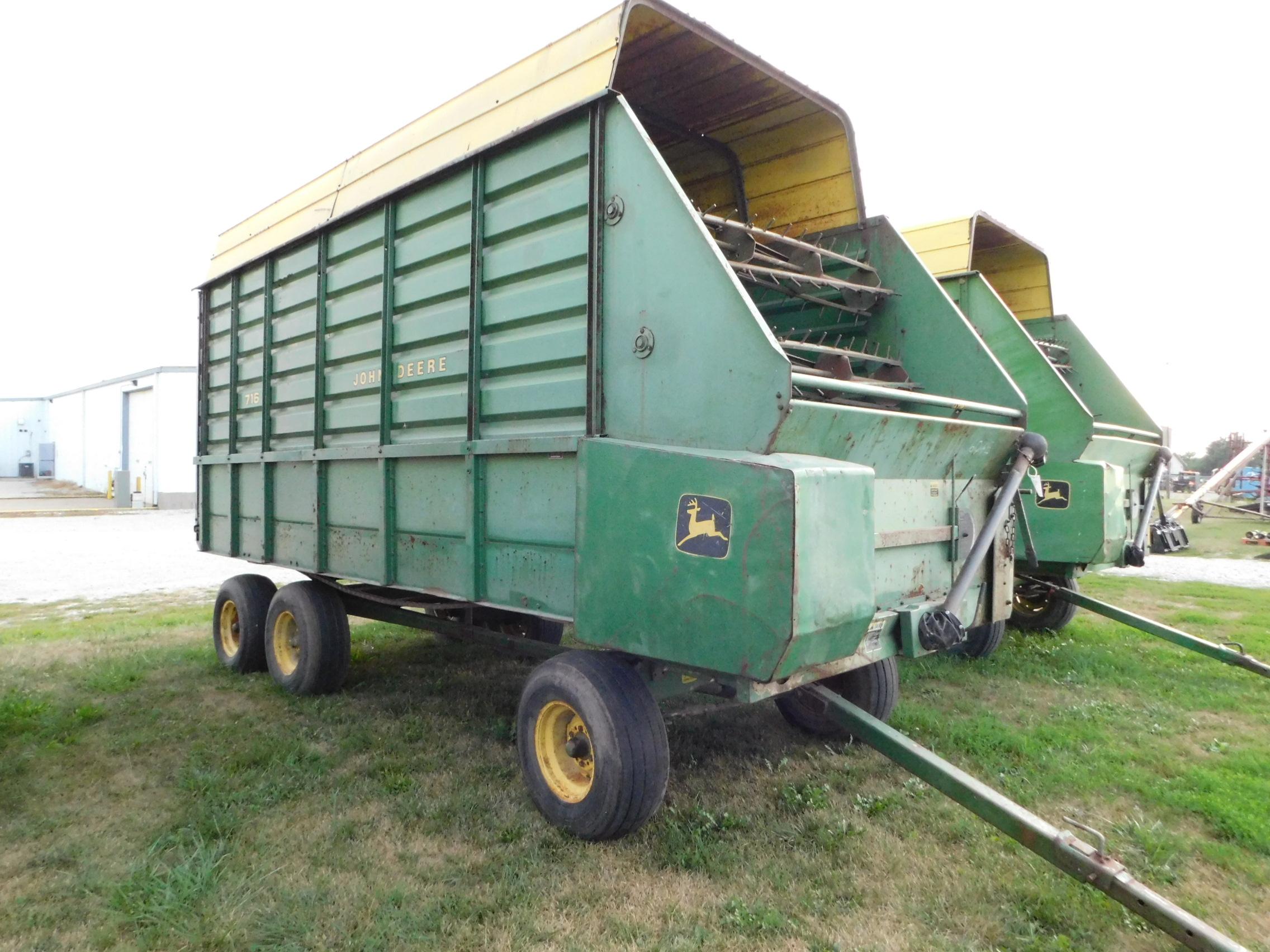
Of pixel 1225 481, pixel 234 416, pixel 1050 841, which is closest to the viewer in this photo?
pixel 1050 841

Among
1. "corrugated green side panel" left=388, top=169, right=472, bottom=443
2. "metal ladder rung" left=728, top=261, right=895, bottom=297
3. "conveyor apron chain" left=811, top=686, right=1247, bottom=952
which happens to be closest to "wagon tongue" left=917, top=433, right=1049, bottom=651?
"conveyor apron chain" left=811, top=686, right=1247, bottom=952

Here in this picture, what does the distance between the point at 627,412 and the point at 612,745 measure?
127 cm

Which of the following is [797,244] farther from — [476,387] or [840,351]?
[476,387]

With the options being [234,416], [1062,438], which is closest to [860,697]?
[1062,438]

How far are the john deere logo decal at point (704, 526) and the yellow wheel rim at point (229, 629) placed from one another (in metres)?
4.61

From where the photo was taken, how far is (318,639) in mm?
5238

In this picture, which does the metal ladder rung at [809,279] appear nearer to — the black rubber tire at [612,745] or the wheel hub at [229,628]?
the black rubber tire at [612,745]

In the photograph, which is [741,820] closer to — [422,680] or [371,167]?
[422,680]

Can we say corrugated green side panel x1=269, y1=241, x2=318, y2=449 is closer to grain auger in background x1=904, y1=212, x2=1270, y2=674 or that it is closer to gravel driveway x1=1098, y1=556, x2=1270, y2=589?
grain auger in background x1=904, y1=212, x2=1270, y2=674

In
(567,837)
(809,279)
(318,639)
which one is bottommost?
(567,837)

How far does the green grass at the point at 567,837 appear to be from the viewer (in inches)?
108

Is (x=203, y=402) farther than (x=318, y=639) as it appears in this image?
Yes

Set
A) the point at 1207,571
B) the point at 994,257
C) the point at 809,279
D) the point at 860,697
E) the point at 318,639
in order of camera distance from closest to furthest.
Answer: the point at 809,279 → the point at 860,697 → the point at 318,639 → the point at 994,257 → the point at 1207,571

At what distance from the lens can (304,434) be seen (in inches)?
209
